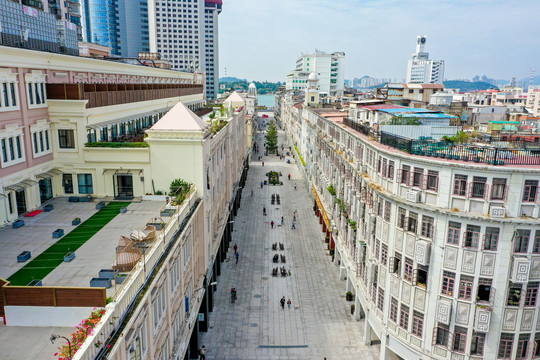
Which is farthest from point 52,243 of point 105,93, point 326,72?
point 326,72

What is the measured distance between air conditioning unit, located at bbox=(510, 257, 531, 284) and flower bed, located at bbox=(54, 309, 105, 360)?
67.5ft

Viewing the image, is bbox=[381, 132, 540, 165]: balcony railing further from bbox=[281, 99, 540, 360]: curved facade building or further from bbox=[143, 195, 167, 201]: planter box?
bbox=[143, 195, 167, 201]: planter box

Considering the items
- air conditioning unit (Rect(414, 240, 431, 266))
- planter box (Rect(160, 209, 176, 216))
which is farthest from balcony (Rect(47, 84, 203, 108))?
air conditioning unit (Rect(414, 240, 431, 266))

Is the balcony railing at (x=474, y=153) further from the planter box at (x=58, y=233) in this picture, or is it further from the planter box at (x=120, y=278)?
the planter box at (x=58, y=233)

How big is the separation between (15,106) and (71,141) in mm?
5269

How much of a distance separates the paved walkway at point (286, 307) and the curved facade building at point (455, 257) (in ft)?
20.1

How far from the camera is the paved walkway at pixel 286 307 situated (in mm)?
30594

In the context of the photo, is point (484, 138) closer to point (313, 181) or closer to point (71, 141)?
point (71, 141)

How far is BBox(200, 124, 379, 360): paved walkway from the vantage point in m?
30.6

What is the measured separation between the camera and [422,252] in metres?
23.3

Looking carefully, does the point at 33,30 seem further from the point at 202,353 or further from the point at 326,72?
the point at 326,72

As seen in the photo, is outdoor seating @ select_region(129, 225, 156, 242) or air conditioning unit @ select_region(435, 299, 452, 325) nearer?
outdoor seating @ select_region(129, 225, 156, 242)

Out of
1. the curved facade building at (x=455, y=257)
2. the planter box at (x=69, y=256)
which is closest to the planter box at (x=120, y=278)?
the planter box at (x=69, y=256)

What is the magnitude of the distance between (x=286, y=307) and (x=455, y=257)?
59.8 ft
